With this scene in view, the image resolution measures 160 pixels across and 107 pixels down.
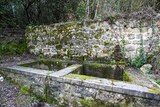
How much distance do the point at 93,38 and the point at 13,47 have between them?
3.09 meters

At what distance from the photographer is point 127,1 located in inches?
240

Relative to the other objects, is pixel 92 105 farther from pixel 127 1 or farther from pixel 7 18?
pixel 7 18

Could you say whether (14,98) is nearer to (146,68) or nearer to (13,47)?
(13,47)

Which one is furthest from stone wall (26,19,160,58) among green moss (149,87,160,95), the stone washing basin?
green moss (149,87,160,95)

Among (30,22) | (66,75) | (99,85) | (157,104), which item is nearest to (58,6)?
(30,22)

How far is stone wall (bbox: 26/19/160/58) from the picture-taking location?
4801 mm

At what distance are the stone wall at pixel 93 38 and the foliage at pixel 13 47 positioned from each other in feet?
1.05

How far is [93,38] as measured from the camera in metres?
5.37

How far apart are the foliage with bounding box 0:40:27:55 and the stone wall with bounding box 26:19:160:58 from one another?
1.05 ft

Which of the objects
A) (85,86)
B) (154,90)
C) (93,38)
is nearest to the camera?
(154,90)

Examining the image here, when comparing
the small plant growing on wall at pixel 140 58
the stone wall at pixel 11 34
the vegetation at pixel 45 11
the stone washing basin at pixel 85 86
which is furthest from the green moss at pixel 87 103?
the stone wall at pixel 11 34

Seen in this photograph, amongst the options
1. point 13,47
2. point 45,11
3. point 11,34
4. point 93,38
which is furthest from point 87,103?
point 45,11

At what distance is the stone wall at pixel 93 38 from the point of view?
4.80 m

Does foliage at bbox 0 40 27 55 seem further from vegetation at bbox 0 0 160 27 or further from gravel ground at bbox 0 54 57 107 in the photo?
gravel ground at bbox 0 54 57 107
